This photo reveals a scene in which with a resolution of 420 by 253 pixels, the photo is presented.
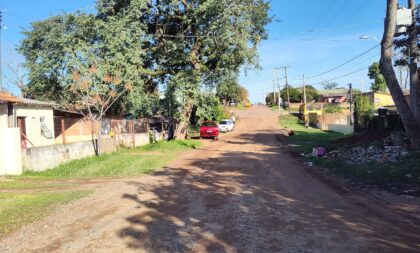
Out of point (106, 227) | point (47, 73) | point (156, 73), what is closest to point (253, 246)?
point (106, 227)

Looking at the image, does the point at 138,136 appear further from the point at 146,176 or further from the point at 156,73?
the point at 146,176

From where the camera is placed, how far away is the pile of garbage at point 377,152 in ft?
54.9

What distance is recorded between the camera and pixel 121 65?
2644 cm

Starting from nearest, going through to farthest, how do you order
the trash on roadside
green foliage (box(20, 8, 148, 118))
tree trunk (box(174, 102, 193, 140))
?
the trash on roadside < green foliage (box(20, 8, 148, 118)) < tree trunk (box(174, 102, 193, 140))

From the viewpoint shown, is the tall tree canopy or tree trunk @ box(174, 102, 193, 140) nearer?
the tall tree canopy

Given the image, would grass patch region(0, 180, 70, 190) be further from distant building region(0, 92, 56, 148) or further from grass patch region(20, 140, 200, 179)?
distant building region(0, 92, 56, 148)

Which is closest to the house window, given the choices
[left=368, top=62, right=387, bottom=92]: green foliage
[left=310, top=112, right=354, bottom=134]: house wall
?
[left=310, top=112, right=354, bottom=134]: house wall

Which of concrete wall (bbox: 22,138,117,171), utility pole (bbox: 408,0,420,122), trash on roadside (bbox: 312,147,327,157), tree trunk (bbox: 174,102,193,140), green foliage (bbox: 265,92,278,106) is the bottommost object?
trash on roadside (bbox: 312,147,327,157)

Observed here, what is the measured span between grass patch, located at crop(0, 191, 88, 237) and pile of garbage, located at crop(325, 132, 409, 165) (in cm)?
1084

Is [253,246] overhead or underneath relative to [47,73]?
underneath

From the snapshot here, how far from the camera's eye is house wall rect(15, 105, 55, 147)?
28016 mm

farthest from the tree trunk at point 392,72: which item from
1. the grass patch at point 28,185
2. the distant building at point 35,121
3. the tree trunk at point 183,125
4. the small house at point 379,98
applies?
the small house at point 379,98

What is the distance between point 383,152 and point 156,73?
20906 mm

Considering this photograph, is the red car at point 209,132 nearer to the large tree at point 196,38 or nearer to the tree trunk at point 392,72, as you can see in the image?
the large tree at point 196,38
